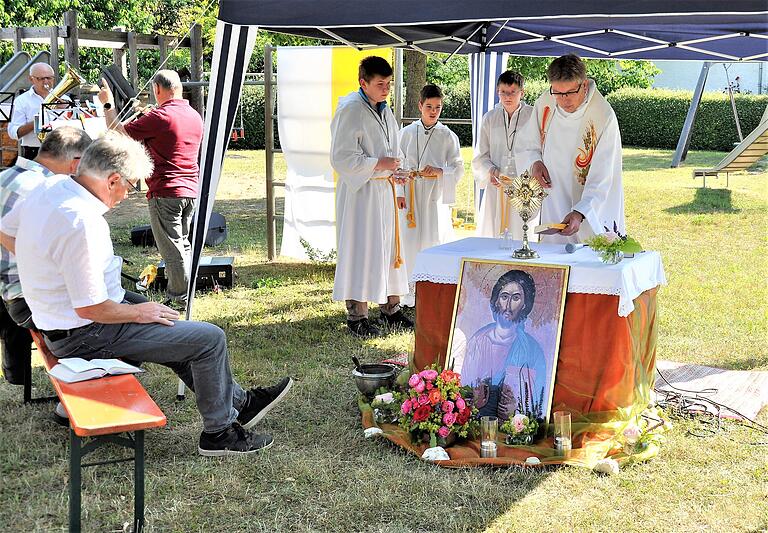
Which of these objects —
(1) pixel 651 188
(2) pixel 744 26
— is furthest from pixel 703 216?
(2) pixel 744 26

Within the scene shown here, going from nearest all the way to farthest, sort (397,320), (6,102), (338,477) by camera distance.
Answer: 1. (338,477)
2. (397,320)
3. (6,102)

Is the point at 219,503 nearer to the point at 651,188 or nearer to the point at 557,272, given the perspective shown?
the point at 557,272

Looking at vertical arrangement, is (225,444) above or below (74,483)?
below

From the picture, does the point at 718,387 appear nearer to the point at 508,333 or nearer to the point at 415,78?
the point at 508,333

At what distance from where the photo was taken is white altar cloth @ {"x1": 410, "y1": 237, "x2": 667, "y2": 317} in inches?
177

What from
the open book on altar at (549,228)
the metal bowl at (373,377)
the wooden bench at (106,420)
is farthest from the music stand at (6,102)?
the wooden bench at (106,420)

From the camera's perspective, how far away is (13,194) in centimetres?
467

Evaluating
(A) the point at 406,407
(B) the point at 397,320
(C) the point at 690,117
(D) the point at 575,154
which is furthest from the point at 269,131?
(C) the point at 690,117

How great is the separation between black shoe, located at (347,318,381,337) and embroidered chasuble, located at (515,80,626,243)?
1.57 m

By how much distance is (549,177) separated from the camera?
5734mm

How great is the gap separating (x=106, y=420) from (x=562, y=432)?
2174 mm

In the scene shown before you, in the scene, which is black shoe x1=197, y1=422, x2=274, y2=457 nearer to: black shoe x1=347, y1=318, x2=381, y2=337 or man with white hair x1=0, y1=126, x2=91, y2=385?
man with white hair x1=0, y1=126, x2=91, y2=385

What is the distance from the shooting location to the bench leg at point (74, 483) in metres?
3.38

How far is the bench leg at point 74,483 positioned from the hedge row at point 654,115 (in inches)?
862
